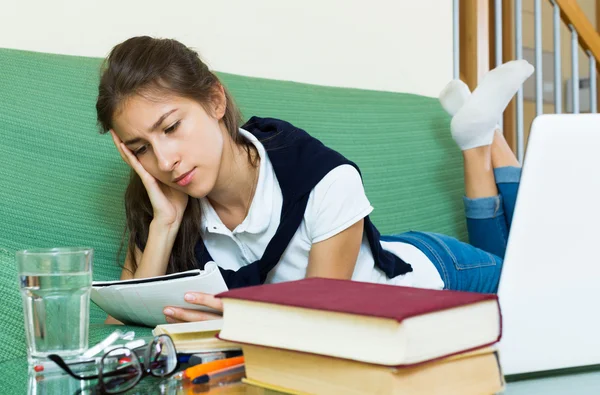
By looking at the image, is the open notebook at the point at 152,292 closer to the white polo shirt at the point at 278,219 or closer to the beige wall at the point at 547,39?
the white polo shirt at the point at 278,219

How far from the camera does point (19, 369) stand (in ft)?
2.55

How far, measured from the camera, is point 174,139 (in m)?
1.20

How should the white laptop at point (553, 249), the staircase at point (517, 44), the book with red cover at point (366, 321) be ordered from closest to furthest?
1. the book with red cover at point (366, 321)
2. the white laptop at point (553, 249)
3. the staircase at point (517, 44)

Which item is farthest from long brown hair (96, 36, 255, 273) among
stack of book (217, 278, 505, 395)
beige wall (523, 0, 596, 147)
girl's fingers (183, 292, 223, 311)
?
beige wall (523, 0, 596, 147)

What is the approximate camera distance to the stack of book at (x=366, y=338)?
50cm

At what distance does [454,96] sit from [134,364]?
138 centimetres

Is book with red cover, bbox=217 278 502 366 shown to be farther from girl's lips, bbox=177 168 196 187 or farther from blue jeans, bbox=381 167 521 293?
blue jeans, bbox=381 167 521 293

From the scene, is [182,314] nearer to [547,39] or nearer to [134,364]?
[134,364]

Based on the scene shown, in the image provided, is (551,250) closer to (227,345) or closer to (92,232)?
(227,345)

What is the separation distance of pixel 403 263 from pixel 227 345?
32.4 inches

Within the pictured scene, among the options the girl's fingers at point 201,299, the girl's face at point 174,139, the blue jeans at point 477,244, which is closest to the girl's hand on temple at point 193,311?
the girl's fingers at point 201,299

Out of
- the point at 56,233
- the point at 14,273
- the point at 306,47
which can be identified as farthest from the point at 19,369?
the point at 306,47

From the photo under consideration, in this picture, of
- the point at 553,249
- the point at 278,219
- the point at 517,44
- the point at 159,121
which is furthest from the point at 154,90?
the point at 517,44

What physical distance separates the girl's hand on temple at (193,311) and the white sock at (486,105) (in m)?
0.95
